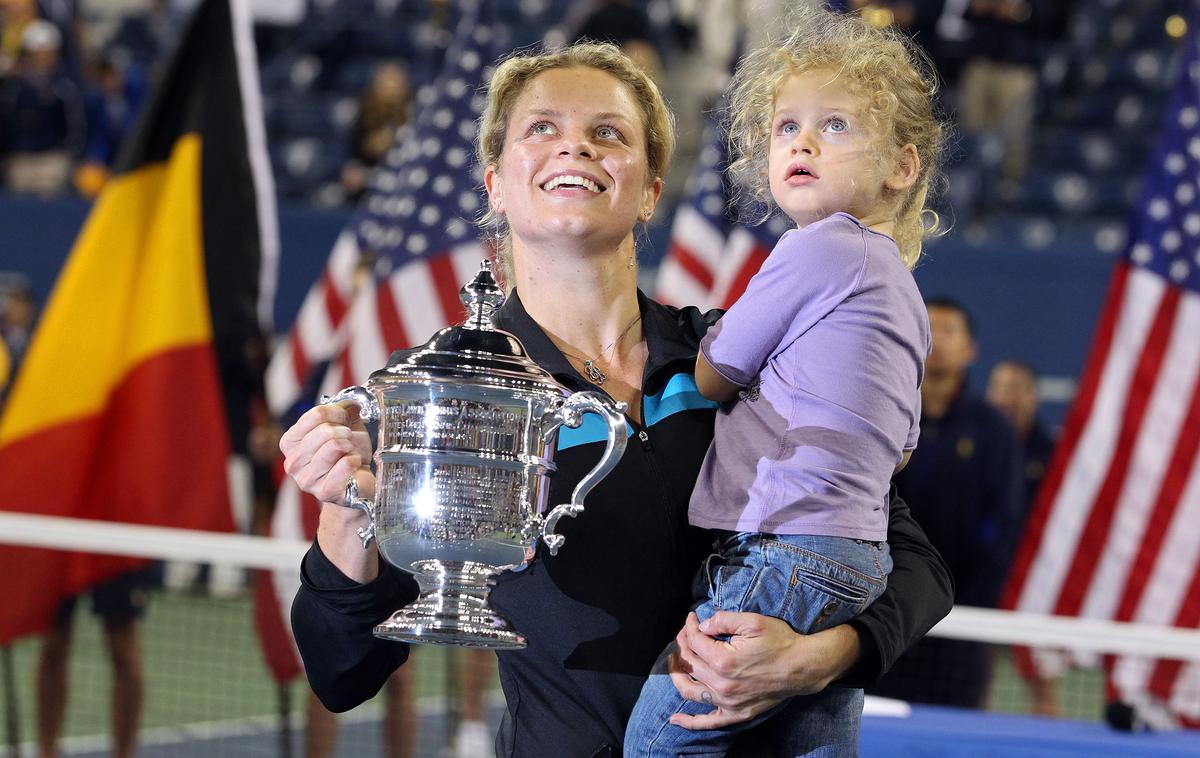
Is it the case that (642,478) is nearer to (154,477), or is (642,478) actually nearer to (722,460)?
(722,460)

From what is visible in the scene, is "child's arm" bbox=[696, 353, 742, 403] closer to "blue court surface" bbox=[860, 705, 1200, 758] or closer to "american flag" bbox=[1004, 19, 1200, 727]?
"blue court surface" bbox=[860, 705, 1200, 758]

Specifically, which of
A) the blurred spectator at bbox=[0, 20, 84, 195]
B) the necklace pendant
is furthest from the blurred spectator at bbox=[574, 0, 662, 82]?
the necklace pendant

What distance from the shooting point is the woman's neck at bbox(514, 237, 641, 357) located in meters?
2.21

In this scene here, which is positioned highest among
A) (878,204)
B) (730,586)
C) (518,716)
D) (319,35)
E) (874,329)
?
(319,35)

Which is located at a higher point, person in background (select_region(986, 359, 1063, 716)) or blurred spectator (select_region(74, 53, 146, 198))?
blurred spectator (select_region(74, 53, 146, 198))

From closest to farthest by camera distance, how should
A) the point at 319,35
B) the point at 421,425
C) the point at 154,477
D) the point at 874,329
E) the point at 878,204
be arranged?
the point at 421,425 → the point at 874,329 → the point at 878,204 → the point at 154,477 → the point at 319,35

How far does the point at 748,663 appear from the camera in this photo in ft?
6.07

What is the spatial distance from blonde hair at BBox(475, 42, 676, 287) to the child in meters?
0.27

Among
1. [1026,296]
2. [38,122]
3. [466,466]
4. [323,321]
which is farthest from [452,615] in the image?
[38,122]

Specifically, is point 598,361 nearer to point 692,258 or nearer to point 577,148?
point 577,148

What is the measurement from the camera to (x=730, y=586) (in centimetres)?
192

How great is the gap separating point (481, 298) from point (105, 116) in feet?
30.9

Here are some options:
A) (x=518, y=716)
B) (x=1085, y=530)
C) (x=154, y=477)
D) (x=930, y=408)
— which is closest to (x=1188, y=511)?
(x=1085, y=530)

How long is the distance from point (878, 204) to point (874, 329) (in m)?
0.22
